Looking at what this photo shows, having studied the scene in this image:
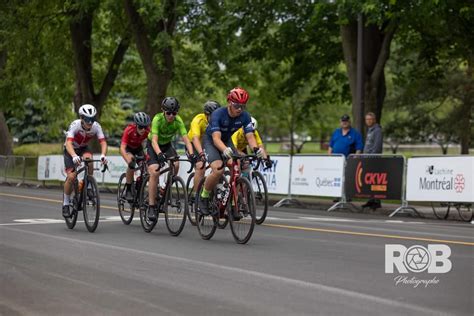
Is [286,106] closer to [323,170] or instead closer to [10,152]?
[10,152]

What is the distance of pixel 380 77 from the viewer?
2688cm

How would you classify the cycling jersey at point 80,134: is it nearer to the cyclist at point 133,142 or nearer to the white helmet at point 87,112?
the white helmet at point 87,112

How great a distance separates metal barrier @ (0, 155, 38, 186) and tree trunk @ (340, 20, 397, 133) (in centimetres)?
1345

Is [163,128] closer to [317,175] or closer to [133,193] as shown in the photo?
[133,193]

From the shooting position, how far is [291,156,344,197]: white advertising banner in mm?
19484

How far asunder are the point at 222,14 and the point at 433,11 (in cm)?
973

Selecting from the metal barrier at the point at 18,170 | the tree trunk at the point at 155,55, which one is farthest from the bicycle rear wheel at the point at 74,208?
the metal barrier at the point at 18,170

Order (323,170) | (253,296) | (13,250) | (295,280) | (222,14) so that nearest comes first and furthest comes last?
(253,296) → (295,280) → (13,250) → (323,170) → (222,14)

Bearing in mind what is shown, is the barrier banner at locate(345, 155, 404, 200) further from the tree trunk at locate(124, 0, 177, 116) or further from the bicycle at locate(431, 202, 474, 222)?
the tree trunk at locate(124, 0, 177, 116)

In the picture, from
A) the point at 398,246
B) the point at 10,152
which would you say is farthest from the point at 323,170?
the point at 10,152

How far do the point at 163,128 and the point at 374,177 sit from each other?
7144mm

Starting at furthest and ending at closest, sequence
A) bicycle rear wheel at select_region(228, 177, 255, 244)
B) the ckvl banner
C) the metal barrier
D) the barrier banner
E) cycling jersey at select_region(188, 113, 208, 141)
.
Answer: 1. the metal barrier
2. the barrier banner
3. the ckvl banner
4. cycling jersey at select_region(188, 113, 208, 141)
5. bicycle rear wheel at select_region(228, 177, 255, 244)

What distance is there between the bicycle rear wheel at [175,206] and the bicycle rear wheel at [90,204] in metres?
1.07

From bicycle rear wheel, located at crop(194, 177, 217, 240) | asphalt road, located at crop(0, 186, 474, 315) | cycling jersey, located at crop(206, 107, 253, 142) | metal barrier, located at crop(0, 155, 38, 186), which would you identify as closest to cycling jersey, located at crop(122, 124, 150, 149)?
asphalt road, located at crop(0, 186, 474, 315)
